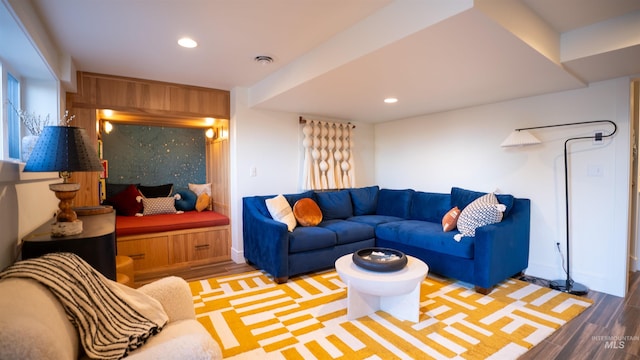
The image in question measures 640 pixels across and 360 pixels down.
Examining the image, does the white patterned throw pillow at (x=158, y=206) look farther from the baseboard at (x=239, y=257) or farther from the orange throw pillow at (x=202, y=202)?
the baseboard at (x=239, y=257)

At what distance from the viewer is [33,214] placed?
1.98m

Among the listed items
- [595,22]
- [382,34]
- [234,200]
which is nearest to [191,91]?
[234,200]

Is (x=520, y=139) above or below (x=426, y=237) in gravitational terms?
above

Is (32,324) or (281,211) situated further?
(281,211)

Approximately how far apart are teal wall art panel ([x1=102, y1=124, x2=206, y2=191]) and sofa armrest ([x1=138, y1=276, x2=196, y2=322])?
335 cm

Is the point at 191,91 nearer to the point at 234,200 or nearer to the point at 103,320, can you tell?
the point at 234,200

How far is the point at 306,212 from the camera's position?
3.61 metres

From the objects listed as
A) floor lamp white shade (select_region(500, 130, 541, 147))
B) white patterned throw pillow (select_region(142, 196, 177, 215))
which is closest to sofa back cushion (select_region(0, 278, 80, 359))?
white patterned throw pillow (select_region(142, 196, 177, 215))

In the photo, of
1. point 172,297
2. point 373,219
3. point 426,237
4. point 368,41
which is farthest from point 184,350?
point 373,219

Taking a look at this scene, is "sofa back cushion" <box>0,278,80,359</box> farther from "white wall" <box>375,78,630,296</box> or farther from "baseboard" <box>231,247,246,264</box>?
"white wall" <box>375,78,630,296</box>

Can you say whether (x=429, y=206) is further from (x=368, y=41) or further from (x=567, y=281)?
(x=368, y=41)

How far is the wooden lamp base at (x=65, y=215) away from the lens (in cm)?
169

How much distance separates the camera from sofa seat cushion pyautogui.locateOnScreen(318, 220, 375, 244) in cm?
353

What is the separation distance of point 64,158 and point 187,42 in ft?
4.22
